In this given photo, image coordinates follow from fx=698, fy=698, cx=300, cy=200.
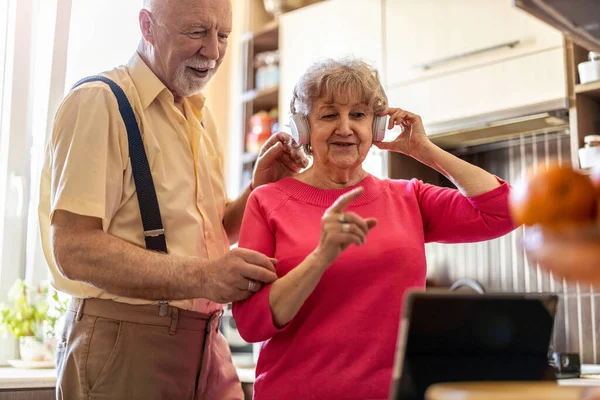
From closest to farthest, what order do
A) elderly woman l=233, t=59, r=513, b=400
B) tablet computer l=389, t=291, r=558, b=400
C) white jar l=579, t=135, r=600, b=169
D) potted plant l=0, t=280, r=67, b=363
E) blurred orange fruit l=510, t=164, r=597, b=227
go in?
blurred orange fruit l=510, t=164, r=597, b=227, tablet computer l=389, t=291, r=558, b=400, elderly woman l=233, t=59, r=513, b=400, white jar l=579, t=135, r=600, b=169, potted plant l=0, t=280, r=67, b=363

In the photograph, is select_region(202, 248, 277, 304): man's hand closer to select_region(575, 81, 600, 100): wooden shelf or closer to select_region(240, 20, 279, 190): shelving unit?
select_region(575, 81, 600, 100): wooden shelf

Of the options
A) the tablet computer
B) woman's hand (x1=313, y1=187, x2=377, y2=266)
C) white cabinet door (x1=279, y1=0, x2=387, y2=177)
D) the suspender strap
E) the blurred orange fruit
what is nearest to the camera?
the blurred orange fruit

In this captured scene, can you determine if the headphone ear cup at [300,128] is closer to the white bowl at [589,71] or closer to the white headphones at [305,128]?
the white headphones at [305,128]

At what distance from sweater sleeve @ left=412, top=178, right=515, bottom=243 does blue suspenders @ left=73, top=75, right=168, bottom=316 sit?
0.53 metres

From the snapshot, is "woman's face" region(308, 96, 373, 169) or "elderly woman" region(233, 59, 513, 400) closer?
"elderly woman" region(233, 59, 513, 400)

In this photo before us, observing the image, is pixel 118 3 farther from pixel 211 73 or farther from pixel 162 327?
pixel 162 327

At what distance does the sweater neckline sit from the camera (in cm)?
131

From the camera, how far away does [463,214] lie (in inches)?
51.8

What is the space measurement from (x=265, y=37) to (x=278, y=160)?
188 cm

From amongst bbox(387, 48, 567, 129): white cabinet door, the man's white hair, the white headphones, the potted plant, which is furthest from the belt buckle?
bbox(387, 48, 567, 129): white cabinet door

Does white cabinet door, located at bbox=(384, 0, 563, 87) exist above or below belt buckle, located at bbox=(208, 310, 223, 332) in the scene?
above

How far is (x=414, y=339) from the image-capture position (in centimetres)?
72

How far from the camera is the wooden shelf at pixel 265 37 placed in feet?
10.7

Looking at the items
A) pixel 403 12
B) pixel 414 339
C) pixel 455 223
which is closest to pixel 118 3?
pixel 403 12
